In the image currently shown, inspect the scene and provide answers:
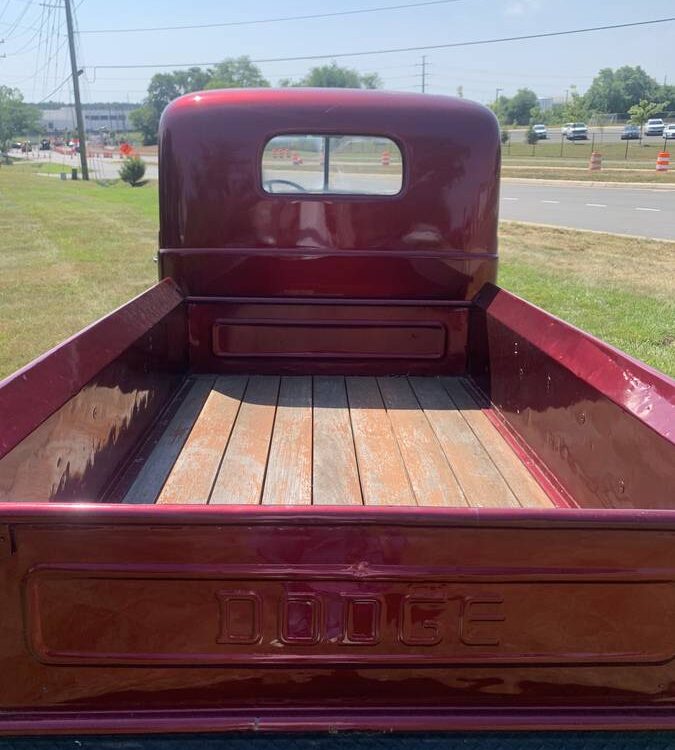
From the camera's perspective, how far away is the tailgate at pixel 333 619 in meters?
1.40

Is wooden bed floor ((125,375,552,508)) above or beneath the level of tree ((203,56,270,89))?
beneath

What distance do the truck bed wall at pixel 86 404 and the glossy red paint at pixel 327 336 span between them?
0.42 m

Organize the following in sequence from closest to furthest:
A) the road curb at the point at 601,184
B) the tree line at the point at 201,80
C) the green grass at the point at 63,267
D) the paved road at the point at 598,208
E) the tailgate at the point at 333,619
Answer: the tailgate at the point at 333,619
the green grass at the point at 63,267
the paved road at the point at 598,208
the road curb at the point at 601,184
the tree line at the point at 201,80

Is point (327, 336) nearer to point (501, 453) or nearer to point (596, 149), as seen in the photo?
point (501, 453)

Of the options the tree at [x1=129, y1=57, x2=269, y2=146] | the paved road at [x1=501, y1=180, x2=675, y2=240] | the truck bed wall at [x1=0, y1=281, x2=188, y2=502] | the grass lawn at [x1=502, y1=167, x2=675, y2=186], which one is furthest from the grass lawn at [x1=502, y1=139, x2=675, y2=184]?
the tree at [x1=129, y1=57, x2=269, y2=146]

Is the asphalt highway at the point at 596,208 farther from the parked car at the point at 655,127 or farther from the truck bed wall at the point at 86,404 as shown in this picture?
the parked car at the point at 655,127

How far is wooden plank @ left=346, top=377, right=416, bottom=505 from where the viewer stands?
2.56 metres

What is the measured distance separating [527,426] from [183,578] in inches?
72.3

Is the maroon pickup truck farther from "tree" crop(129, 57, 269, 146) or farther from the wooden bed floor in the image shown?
"tree" crop(129, 57, 269, 146)

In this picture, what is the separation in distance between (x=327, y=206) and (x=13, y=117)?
115 metres

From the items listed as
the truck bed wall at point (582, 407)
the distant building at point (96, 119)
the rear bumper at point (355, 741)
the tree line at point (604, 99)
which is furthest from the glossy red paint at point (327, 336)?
the distant building at point (96, 119)

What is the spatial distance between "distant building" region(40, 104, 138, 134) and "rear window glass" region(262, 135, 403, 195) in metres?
152

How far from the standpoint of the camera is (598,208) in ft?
57.4

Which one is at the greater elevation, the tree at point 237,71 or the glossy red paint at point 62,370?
the tree at point 237,71
